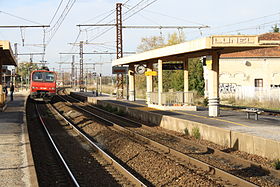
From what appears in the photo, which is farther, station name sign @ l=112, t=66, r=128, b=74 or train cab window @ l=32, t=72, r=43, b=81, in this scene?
train cab window @ l=32, t=72, r=43, b=81

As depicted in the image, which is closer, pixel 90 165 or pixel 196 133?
pixel 90 165

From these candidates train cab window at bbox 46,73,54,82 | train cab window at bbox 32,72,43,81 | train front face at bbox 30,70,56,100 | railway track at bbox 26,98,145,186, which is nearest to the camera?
railway track at bbox 26,98,145,186

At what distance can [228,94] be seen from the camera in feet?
133

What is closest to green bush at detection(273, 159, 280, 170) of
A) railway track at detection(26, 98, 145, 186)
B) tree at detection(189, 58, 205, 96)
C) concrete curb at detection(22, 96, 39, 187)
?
railway track at detection(26, 98, 145, 186)

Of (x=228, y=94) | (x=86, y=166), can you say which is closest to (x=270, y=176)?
(x=86, y=166)

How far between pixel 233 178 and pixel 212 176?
694 mm

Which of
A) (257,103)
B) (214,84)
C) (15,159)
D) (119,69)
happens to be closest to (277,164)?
(15,159)

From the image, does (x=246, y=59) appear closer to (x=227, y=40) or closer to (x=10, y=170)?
(x=227, y=40)

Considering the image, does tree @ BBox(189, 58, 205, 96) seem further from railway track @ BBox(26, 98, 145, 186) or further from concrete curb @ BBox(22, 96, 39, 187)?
concrete curb @ BBox(22, 96, 39, 187)

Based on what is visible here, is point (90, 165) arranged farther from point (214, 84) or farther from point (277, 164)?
point (214, 84)

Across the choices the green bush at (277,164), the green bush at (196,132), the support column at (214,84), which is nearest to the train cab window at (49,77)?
the support column at (214,84)

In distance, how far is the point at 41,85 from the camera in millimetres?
→ 35219

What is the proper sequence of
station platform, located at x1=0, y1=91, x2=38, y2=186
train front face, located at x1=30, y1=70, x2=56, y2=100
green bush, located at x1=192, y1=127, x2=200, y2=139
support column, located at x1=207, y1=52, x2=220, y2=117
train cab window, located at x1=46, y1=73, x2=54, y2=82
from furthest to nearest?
train cab window, located at x1=46, y1=73, x2=54, y2=82 < train front face, located at x1=30, y1=70, x2=56, y2=100 < support column, located at x1=207, y1=52, x2=220, y2=117 < green bush, located at x1=192, y1=127, x2=200, y2=139 < station platform, located at x1=0, y1=91, x2=38, y2=186

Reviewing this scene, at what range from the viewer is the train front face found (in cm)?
3509
